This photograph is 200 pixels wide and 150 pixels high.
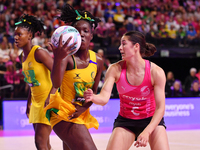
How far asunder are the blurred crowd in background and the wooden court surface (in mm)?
1975

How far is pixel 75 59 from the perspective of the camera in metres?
3.12

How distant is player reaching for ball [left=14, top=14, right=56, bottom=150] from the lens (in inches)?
147

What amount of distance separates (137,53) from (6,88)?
6054 millimetres

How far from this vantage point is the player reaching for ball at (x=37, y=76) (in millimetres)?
3740

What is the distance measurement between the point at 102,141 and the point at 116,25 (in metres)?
7.16

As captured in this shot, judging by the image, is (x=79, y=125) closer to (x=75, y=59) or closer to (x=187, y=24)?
(x=75, y=59)

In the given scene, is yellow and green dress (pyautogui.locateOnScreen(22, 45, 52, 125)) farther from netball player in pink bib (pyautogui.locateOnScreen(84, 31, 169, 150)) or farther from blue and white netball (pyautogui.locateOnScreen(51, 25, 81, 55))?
blue and white netball (pyautogui.locateOnScreen(51, 25, 81, 55))

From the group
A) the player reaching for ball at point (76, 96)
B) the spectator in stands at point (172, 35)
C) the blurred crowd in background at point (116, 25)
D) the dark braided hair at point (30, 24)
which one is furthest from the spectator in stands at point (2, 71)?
the spectator in stands at point (172, 35)

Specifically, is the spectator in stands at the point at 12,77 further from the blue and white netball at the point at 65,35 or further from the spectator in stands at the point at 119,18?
the blue and white netball at the point at 65,35

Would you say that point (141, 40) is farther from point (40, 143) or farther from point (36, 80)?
point (40, 143)

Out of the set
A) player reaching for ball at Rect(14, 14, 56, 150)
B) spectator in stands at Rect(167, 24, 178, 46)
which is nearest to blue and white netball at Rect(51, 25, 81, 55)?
player reaching for ball at Rect(14, 14, 56, 150)

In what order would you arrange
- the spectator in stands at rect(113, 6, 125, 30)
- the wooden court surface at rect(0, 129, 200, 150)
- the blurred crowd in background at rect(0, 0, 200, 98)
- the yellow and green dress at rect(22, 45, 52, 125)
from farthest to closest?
the spectator in stands at rect(113, 6, 125, 30) → the blurred crowd in background at rect(0, 0, 200, 98) → the wooden court surface at rect(0, 129, 200, 150) → the yellow and green dress at rect(22, 45, 52, 125)

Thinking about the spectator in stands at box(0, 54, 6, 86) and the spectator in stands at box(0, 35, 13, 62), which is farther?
the spectator in stands at box(0, 35, 13, 62)

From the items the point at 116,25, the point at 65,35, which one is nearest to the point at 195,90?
the point at 116,25
